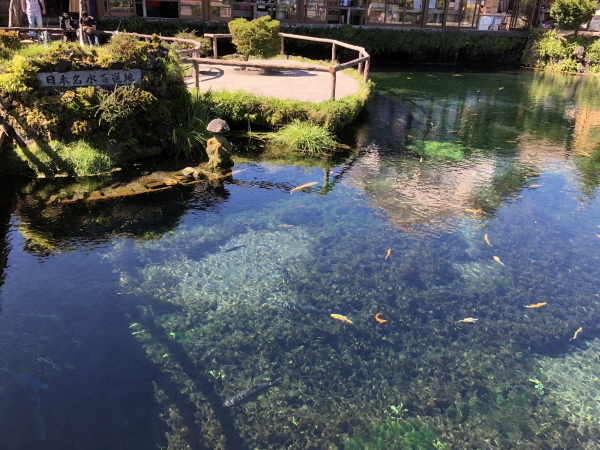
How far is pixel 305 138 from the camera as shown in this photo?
451 inches

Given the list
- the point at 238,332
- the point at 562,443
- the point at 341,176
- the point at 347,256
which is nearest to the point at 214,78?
the point at 341,176

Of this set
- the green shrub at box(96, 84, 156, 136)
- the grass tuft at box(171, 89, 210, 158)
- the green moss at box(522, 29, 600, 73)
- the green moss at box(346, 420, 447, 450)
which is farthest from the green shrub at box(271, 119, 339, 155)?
the green moss at box(522, 29, 600, 73)

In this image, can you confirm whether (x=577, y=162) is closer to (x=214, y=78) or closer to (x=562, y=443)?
(x=562, y=443)

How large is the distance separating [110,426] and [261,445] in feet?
4.48

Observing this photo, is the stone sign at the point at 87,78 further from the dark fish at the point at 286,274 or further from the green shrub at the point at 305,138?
the dark fish at the point at 286,274

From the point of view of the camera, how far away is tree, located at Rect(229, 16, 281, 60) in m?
15.3

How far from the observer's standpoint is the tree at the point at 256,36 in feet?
50.3

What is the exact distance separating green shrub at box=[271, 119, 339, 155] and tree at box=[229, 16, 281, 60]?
5015mm

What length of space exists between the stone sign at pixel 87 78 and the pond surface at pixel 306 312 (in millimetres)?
1912

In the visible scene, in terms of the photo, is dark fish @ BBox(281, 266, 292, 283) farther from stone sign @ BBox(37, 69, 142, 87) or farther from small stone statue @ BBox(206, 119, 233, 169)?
stone sign @ BBox(37, 69, 142, 87)

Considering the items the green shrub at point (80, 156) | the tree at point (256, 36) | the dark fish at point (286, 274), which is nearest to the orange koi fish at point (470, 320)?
the dark fish at point (286, 274)

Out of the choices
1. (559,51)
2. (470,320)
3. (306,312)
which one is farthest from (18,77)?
(559,51)

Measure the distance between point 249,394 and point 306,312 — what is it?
1.41 metres

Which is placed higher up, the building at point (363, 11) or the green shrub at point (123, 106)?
the building at point (363, 11)
